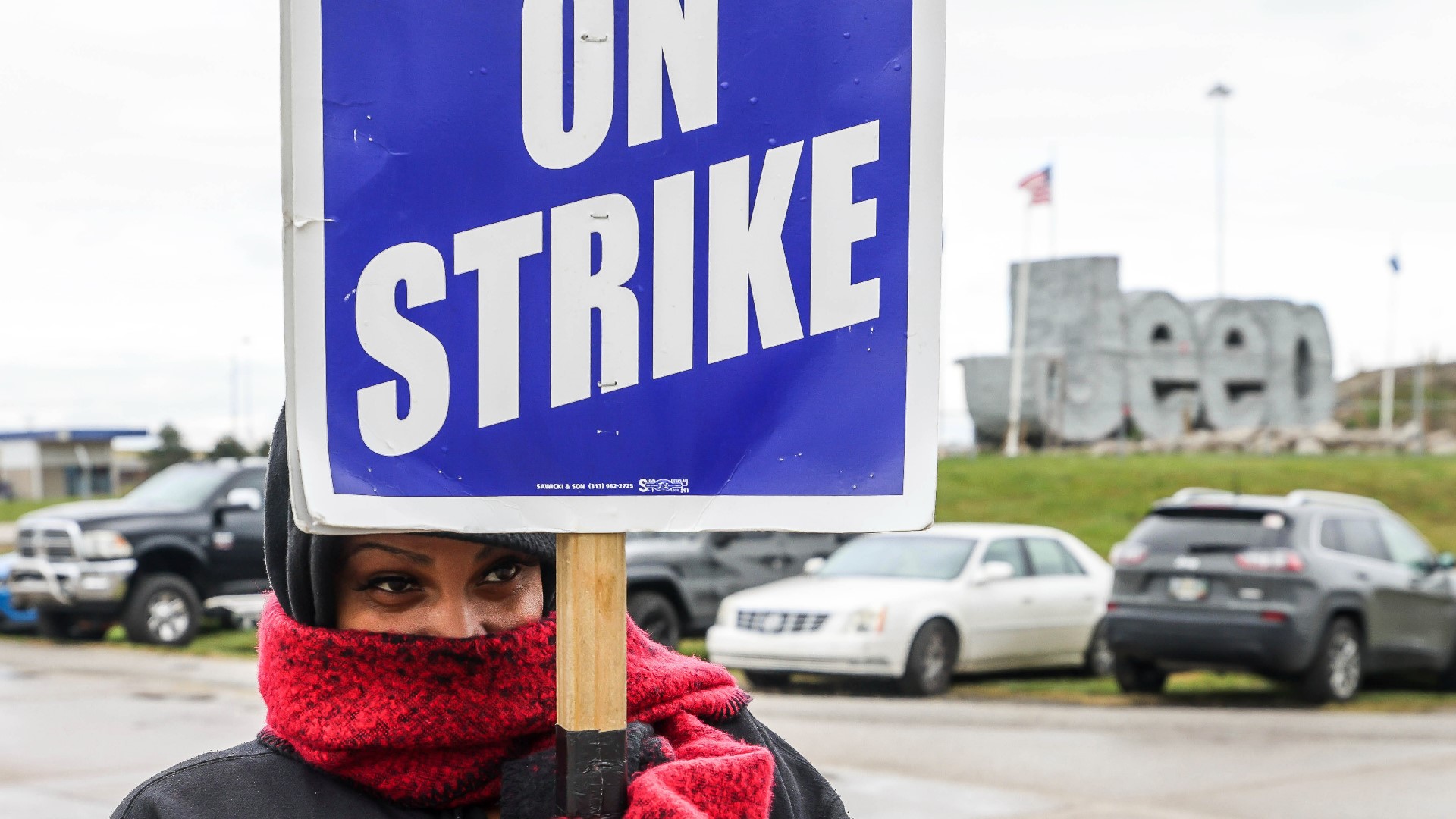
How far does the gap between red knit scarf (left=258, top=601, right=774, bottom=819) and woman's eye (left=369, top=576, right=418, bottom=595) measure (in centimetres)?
8

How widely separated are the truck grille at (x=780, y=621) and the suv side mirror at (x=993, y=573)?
1591mm

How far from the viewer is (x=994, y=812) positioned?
8352 mm

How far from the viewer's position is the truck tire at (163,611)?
56.6 feet

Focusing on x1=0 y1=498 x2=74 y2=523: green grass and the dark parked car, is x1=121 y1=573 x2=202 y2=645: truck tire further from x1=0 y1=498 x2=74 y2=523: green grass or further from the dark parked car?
x1=0 y1=498 x2=74 y2=523: green grass

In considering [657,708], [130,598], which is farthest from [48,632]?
[657,708]

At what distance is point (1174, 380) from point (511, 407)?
4787cm

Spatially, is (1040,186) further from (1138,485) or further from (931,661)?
(931,661)

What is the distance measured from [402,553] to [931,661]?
11.8 m

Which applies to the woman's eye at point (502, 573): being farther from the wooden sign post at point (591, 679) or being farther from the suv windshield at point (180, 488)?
the suv windshield at point (180, 488)

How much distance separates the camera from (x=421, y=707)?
1.84 meters

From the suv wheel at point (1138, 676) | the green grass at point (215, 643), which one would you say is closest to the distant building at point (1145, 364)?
the green grass at point (215, 643)

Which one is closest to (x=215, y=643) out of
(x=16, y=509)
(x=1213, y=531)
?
(x=1213, y=531)

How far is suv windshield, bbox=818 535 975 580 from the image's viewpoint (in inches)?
547

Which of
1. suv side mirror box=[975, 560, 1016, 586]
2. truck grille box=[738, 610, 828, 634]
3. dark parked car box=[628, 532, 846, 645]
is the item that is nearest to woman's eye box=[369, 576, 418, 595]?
truck grille box=[738, 610, 828, 634]
